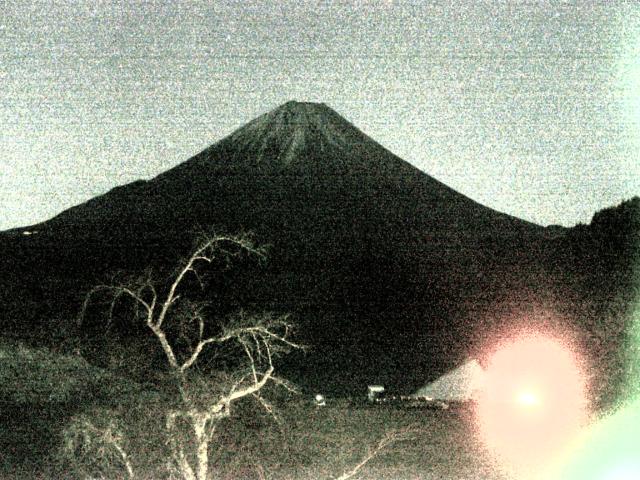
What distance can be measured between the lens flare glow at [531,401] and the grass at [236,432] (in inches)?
33.0

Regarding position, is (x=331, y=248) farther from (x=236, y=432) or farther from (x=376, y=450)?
(x=376, y=450)

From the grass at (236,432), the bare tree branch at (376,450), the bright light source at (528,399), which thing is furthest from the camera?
the bright light source at (528,399)

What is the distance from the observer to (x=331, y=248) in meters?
Result: 67.4

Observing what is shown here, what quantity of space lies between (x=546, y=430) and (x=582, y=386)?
2838 millimetres

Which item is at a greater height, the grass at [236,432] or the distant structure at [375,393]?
the grass at [236,432]

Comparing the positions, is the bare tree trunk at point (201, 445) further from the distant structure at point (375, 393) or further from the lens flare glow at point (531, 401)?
the distant structure at point (375, 393)

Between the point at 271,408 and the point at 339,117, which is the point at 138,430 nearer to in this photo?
the point at 271,408

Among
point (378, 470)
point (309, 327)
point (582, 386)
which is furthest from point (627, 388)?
point (309, 327)

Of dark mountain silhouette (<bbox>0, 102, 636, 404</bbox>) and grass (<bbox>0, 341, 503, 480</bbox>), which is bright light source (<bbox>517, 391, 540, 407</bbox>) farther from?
dark mountain silhouette (<bbox>0, 102, 636, 404</bbox>)

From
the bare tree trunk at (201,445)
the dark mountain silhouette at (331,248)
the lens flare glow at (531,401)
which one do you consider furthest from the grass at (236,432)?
the dark mountain silhouette at (331,248)

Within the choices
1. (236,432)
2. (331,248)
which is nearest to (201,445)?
(236,432)

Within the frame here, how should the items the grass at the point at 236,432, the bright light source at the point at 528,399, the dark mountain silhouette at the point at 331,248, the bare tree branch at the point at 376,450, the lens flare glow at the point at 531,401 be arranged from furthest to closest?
the dark mountain silhouette at the point at 331,248, the bright light source at the point at 528,399, the lens flare glow at the point at 531,401, the grass at the point at 236,432, the bare tree branch at the point at 376,450

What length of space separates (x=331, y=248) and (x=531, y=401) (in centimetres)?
4785

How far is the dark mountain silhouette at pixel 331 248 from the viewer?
33.4 meters
